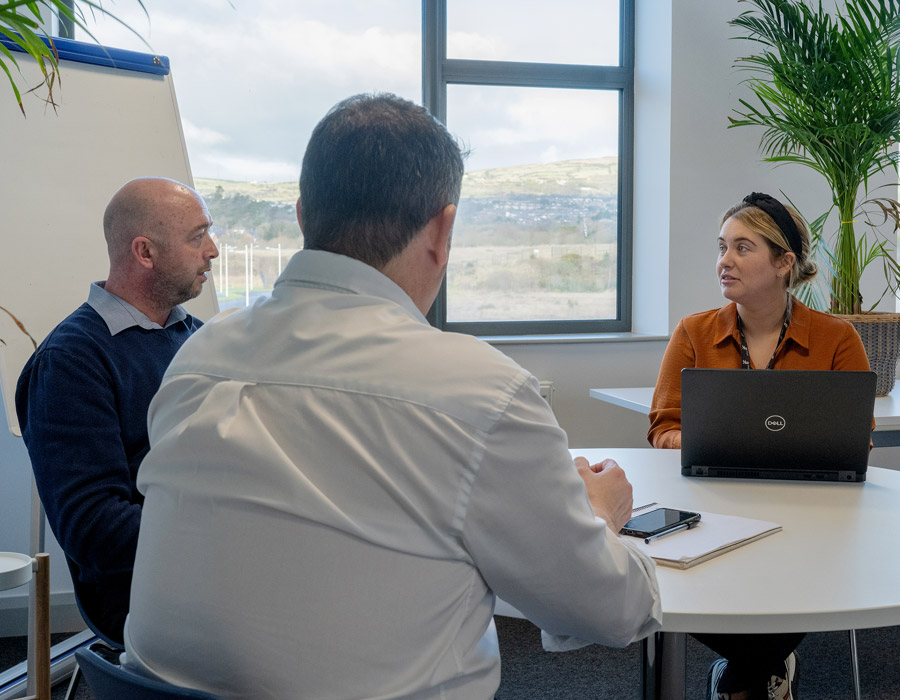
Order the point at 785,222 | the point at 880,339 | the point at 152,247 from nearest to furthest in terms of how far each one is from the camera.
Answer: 1. the point at 152,247
2. the point at 785,222
3. the point at 880,339

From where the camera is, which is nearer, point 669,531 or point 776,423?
point 669,531

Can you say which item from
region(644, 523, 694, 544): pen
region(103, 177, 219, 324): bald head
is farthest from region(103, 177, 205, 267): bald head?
region(644, 523, 694, 544): pen

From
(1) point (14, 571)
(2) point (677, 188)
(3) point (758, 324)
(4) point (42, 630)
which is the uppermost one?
(2) point (677, 188)

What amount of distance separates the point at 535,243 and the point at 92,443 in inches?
106

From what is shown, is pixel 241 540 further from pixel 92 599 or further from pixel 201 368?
pixel 92 599

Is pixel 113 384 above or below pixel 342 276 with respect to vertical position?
below

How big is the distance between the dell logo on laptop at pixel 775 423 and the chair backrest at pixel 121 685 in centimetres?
133

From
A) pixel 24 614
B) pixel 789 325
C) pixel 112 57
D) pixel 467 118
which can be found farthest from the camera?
pixel 467 118

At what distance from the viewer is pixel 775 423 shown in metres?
1.80

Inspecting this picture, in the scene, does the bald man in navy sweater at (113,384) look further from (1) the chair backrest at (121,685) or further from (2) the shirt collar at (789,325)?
(2) the shirt collar at (789,325)

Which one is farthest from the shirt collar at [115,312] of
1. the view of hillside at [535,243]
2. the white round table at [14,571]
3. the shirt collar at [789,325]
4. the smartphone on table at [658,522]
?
the view of hillside at [535,243]

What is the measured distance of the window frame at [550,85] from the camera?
3859mm

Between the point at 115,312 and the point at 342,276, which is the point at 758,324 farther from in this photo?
the point at 342,276

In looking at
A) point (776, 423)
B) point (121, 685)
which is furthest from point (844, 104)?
point (121, 685)
